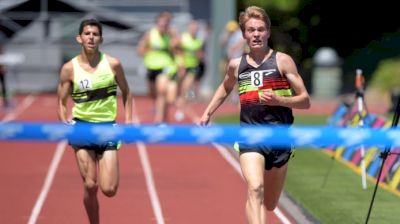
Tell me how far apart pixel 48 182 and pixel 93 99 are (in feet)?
17.6

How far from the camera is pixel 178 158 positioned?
17.9m

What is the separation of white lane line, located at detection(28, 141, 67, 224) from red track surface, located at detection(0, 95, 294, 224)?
3 cm

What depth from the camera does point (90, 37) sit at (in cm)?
952

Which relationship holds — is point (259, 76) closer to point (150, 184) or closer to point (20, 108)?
point (150, 184)

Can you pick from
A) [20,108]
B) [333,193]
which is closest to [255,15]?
[333,193]

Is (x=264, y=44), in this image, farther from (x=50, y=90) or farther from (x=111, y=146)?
(x=50, y=90)

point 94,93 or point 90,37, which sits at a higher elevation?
point 90,37

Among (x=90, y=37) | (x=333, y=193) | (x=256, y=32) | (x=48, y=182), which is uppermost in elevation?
(x=256, y=32)

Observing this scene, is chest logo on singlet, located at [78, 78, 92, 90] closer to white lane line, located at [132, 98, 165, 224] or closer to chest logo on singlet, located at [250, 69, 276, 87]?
chest logo on singlet, located at [250, 69, 276, 87]

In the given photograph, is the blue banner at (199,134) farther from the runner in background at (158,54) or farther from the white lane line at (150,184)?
the runner in background at (158,54)

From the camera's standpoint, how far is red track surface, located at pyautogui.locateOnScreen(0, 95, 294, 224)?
12.0m

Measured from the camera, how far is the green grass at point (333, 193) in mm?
11875

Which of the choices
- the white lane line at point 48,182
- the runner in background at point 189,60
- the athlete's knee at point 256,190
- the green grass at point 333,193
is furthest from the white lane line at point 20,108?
the athlete's knee at point 256,190

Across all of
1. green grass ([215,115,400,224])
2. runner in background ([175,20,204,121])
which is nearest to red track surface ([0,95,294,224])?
green grass ([215,115,400,224])
